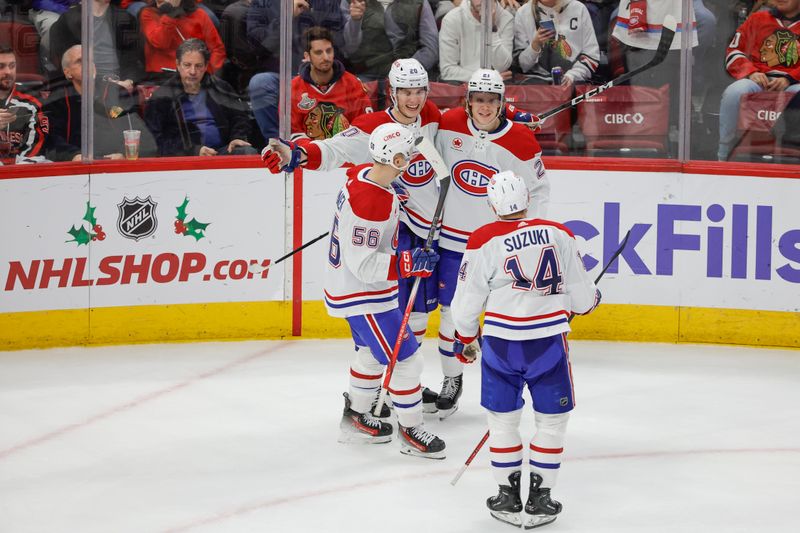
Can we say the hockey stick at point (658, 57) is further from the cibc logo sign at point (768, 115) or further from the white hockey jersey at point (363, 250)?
the white hockey jersey at point (363, 250)

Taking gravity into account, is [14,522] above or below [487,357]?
below

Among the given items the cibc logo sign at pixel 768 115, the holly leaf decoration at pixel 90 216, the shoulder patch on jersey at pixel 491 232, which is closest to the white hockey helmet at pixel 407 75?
the shoulder patch on jersey at pixel 491 232

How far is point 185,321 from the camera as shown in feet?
21.1

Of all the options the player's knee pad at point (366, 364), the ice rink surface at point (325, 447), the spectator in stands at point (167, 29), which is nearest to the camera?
the ice rink surface at point (325, 447)

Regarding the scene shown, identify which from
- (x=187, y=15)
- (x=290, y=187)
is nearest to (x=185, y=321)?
(x=290, y=187)

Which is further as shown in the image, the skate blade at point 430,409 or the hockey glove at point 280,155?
the skate blade at point 430,409

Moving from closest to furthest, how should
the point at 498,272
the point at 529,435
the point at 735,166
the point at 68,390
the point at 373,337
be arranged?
the point at 498,272 < the point at 373,337 < the point at 529,435 < the point at 68,390 < the point at 735,166

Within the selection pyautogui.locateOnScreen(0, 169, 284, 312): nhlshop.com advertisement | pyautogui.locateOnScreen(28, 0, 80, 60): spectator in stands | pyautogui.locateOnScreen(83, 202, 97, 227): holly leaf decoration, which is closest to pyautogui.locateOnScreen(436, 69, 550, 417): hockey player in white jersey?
pyautogui.locateOnScreen(0, 169, 284, 312): nhlshop.com advertisement

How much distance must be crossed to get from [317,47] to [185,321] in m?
1.60

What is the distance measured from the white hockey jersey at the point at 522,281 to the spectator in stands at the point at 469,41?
2.82 metres

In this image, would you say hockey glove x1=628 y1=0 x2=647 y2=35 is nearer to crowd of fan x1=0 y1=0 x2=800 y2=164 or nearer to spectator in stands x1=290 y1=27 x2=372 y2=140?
crowd of fan x1=0 y1=0 x2=800 y2=164

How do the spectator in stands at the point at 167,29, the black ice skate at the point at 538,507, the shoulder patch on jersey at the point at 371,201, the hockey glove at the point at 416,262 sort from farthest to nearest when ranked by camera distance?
the spectator in stands at the point at 167,29, the hockey glove at the point at 416,262, the shoulder patch on jersey at the point at 371,201, the black ice skate at the point at 538,507

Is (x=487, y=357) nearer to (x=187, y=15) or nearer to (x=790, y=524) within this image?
(x=790, y=524)

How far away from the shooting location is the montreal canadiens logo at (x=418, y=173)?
5105 millimetres
